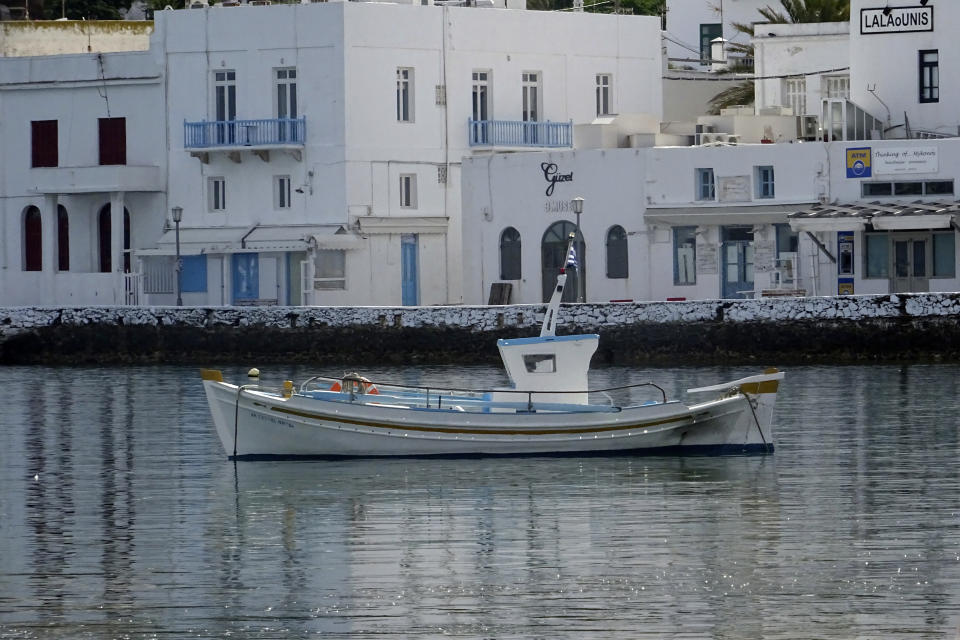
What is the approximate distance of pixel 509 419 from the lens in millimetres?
31047

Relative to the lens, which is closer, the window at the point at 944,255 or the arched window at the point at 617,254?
the window at the point at 944,255

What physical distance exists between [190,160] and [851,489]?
36.6 metres

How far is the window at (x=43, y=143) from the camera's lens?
208 ft

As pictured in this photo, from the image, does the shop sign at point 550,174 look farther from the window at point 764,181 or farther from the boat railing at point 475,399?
the boat railing at point 475,399

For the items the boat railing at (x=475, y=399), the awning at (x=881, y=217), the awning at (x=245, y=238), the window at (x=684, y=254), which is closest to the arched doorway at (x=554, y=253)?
the window at (x=684, y=254)

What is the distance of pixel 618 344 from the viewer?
5081 centimetres

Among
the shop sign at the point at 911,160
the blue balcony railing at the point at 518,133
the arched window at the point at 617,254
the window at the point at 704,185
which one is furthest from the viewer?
the blue balcony railing at the point at 518,133

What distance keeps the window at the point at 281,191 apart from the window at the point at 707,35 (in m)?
23.8

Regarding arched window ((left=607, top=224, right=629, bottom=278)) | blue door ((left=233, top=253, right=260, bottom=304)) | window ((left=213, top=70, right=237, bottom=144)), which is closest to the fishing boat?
arched window ((left=607, top=224, right=629, bottom=278))

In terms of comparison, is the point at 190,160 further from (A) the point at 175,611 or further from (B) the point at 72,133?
(A) the point at 175,611

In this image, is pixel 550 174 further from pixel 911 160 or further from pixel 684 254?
pixel 911 160

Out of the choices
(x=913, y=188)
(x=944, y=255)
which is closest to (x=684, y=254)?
(x=913, y=188)

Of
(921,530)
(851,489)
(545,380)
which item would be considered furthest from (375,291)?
(921,530)

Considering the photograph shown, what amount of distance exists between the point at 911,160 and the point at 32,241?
2645 cm
